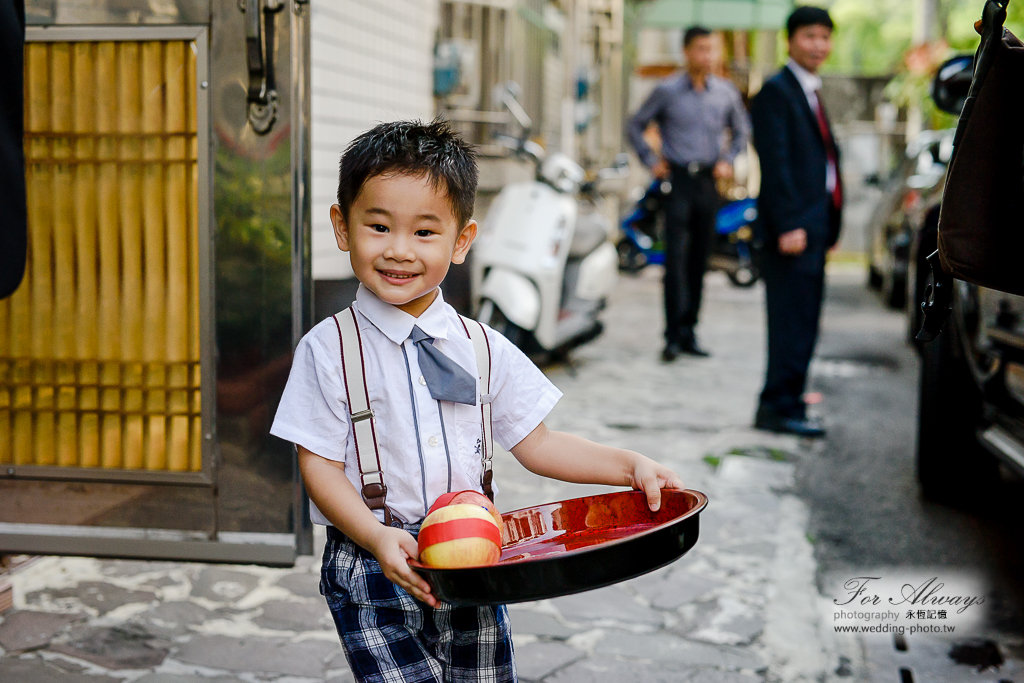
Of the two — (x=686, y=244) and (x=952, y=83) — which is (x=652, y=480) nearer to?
(x=952, y=83)

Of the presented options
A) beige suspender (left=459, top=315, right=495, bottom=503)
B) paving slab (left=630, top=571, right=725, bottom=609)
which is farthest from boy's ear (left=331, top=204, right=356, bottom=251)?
paving slab (left=630, top=571, right=725, bottom=609)

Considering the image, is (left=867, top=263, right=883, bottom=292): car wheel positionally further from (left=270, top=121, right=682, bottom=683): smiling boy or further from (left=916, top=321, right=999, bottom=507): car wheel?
(left=270, top=121, right=682, bottom=683): smiling boy

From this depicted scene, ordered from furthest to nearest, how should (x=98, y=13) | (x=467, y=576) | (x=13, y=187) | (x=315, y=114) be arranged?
(x=315, y=114)
(x=98, y=13)
(x=13, y=187)
(x=467, y=576)

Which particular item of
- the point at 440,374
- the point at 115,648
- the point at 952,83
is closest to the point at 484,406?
the point at 440,374

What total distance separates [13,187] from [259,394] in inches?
38.6

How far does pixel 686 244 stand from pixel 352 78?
2.88 m

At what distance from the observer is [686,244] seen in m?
7.52

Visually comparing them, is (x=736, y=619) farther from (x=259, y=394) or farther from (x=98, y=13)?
(x=98, y=13)

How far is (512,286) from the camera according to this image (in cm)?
611

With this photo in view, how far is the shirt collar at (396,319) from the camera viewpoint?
179cm

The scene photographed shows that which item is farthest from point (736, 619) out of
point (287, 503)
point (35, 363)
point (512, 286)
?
point (512, 286)

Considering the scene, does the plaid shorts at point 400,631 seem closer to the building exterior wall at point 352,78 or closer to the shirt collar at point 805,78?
the building exterior wall at point 352,78

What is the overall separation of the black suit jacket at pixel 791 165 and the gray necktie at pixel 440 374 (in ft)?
12.0

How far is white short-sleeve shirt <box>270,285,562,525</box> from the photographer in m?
1.76
